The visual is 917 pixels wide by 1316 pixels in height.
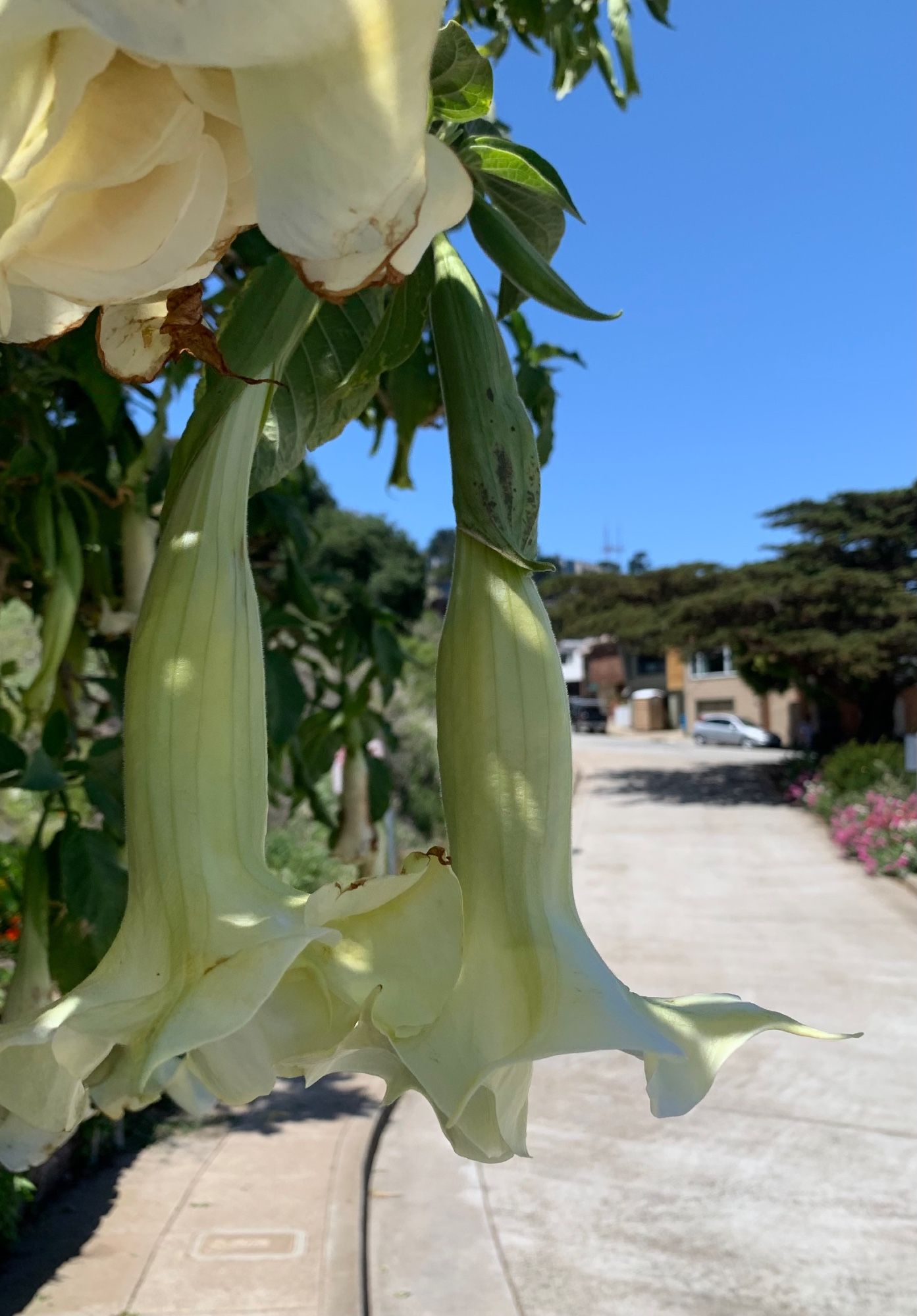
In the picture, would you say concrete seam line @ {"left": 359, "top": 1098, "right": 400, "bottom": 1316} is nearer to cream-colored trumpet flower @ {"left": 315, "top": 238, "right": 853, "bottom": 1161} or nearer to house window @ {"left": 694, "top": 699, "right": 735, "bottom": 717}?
cream-colored trumpet flower @ {"left": 315, "top": 238, "right": 853, "bottom": 1161}

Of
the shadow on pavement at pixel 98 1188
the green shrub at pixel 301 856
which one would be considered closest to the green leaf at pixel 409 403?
the shadow on pavement at pixel 98 1188

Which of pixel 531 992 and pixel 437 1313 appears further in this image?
pixel 437 1313

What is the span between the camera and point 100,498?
1.87 metres

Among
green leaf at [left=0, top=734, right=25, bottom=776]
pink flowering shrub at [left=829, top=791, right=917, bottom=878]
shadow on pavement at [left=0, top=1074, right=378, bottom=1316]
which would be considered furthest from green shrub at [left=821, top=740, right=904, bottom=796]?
green leaf at [left=0, top=734, right=25, bottom=776]

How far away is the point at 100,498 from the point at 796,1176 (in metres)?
3.47

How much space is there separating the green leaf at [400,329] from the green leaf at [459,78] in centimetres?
7

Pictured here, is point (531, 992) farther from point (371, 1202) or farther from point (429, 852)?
A: point (371, 1202)

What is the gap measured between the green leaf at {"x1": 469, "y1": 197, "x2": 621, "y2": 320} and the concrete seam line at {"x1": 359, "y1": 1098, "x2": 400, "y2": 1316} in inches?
98.8

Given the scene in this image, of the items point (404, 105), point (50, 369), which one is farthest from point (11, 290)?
point (50, 369)

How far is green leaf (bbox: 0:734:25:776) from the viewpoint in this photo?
1.43 meters

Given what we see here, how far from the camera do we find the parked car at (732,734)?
2536cm

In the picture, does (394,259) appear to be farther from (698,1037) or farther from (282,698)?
(282,698)

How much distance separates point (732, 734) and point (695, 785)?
33.4 ft

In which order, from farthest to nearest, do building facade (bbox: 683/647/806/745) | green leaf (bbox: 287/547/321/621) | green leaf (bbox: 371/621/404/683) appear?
building facade (bbox: 683/647/806/745) → green leaf (bbox: 371/621/404/683) → green leaf (bbox: 287/547/321/621)
